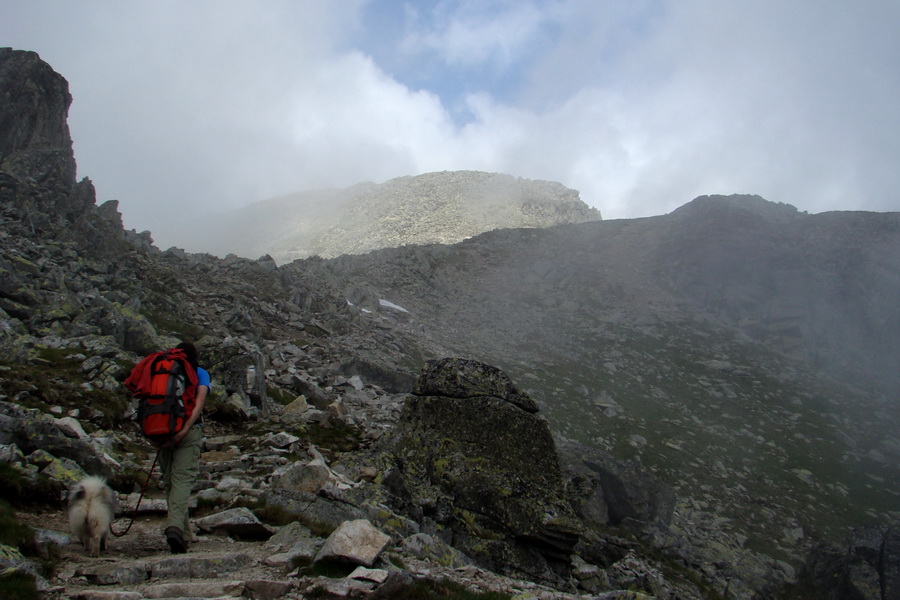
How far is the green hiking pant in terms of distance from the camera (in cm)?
616

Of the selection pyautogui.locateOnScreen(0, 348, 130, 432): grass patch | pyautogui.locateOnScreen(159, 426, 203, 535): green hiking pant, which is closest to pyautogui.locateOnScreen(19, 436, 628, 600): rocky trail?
pyautogui.locateOnScreen(159, 426, 203, 535): green hiking pant

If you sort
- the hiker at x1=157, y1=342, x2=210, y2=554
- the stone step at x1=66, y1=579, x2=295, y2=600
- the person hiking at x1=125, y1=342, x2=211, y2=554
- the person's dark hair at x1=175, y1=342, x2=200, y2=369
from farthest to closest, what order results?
the person's dark hair at x1=175, y1=342, x2=200, y2=369, the person hiking at x1=125, y1=342, x2=211, y2=554, the hiker at x1=157, y1=342, x2=210, y2=554, the stone step at x1=66, y1=579, x2=295, y2=600

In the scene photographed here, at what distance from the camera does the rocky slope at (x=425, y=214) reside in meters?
83.2

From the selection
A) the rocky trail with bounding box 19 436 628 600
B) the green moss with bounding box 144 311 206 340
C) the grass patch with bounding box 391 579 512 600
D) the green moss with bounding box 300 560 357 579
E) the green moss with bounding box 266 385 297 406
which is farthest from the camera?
the green moss with bounding box 144 311 206 340

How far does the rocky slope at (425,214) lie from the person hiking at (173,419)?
69.3 m

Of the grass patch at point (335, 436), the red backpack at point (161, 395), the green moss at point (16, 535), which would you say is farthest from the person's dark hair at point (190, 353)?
the grass patch at point (335, 436)

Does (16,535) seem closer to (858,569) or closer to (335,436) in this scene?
(335,436)

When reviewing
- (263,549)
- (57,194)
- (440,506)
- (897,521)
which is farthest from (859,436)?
(57,194)

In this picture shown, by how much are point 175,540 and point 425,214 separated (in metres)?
86.1

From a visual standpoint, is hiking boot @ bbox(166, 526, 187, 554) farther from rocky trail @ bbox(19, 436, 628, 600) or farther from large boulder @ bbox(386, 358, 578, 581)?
large boulder @ bbox(386, 358, 578, 581)

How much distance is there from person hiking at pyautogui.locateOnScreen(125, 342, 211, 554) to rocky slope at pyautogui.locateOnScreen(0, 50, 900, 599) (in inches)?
20.0

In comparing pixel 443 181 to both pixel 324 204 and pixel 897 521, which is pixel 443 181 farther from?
pixel 897 521

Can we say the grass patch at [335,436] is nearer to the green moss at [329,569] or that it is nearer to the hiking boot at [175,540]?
the hiking boot at [175,540]

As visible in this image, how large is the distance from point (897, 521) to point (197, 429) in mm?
33179
